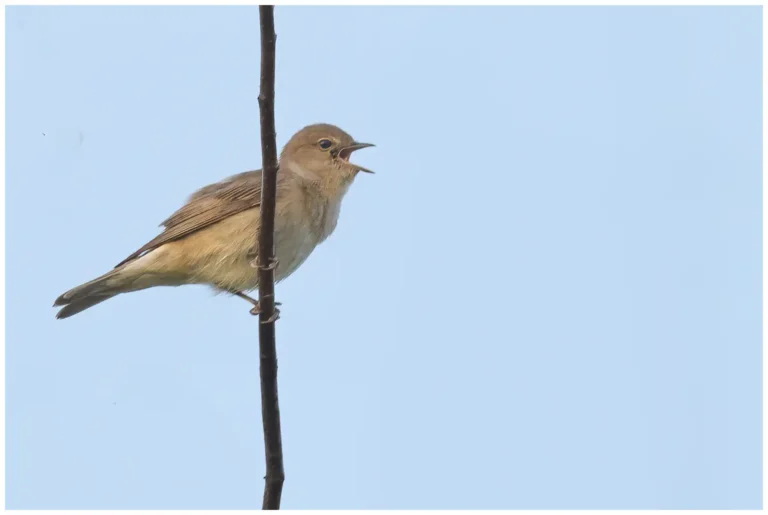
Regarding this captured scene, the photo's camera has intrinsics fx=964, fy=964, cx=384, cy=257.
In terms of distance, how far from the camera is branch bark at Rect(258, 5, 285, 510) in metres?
4.71

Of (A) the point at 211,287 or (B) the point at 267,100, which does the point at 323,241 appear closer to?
(A) the point at 211,287

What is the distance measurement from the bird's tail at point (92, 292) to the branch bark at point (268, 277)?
2271 mm

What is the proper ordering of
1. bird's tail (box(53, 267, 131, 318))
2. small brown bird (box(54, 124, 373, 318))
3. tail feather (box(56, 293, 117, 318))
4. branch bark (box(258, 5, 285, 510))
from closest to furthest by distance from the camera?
branch bark (box(258, 5, 285, 510)) < small brown bird (box(54, 124, 373, 318)) < bird's tail (box(53, 267, 131, 318)) < tail feather (box(56, 293, 117, 318))

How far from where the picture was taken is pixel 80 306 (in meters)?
7.87

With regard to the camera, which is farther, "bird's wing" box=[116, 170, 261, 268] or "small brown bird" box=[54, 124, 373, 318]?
"bird's wing" box=[116, 170, 261, 268]

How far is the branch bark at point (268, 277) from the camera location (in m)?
4.71

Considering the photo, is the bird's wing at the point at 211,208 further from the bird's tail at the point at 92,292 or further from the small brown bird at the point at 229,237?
the bird's tail at the point at 92,292

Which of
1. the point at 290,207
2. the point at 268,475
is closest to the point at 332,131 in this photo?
the point at 290,207

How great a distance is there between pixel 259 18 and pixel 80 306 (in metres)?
4.09

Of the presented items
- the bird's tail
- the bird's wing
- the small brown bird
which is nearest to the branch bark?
the small brown bird

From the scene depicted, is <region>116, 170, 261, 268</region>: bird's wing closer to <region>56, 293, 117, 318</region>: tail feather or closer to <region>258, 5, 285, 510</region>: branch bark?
<region>56, 293, 117, 318</region>: tail feather

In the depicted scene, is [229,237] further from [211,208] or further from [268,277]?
[268,277]

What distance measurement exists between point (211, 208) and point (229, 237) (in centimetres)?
44

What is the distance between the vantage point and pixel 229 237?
7.59 meters
